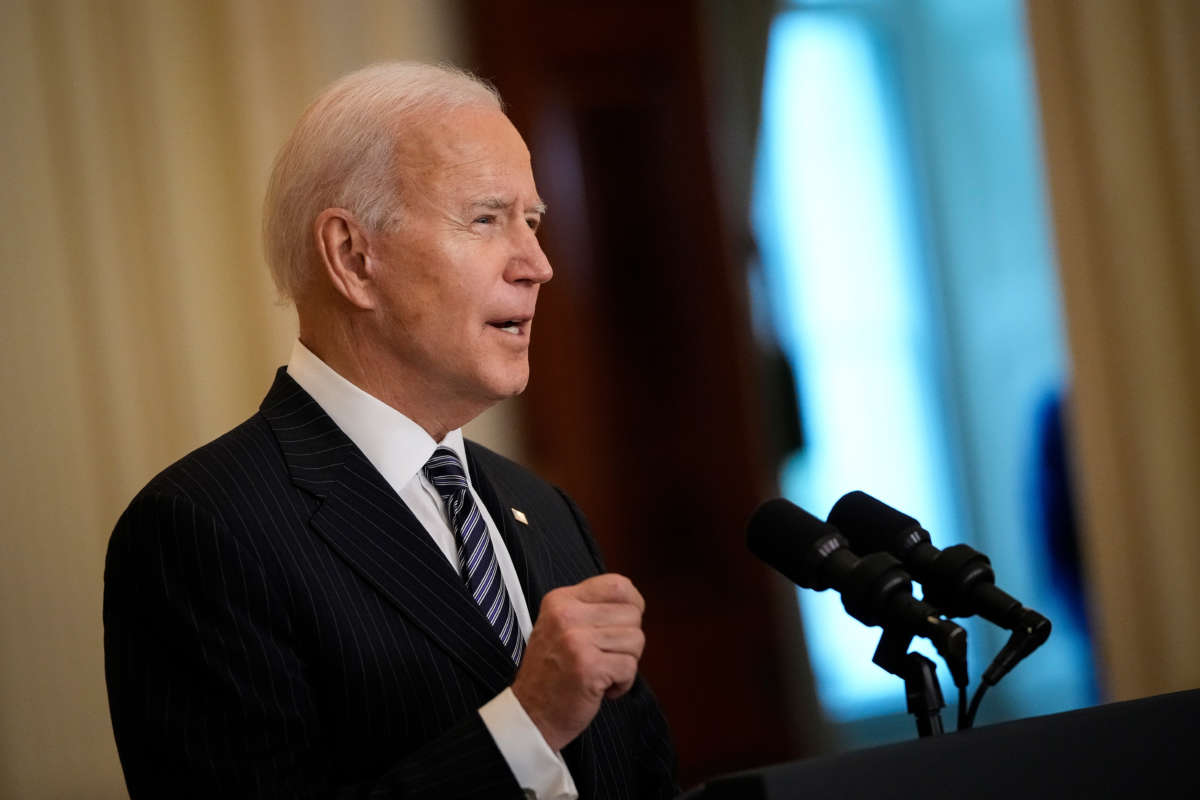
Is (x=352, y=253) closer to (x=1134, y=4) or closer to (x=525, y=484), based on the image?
(x=525, y=484)

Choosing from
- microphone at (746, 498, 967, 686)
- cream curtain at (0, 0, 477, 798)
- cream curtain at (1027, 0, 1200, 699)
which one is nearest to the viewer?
microphone at (746, 498, 967, 686)

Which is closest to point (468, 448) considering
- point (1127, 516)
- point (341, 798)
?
point (341, 798)

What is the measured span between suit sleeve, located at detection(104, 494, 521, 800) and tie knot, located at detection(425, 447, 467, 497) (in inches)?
12.9

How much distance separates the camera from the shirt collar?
5.57 feet

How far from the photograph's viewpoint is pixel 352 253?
1.78 m

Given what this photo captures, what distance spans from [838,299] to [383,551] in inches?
115

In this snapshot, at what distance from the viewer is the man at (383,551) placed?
53.8 inches

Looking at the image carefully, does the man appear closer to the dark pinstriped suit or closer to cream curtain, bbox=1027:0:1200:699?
the dark pinstriped suit

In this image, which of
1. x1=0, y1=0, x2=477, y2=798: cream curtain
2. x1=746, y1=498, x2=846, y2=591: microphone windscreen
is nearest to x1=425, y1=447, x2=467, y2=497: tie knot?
x1=746, y1=498, x2=846, y2=591: microphone windscreen

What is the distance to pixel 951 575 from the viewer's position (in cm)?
129

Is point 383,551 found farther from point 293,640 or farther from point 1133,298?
point 1133,298

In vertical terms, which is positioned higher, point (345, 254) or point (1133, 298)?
point (345, 254)

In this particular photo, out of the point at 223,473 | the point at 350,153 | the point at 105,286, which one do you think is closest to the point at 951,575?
the point at 223,473

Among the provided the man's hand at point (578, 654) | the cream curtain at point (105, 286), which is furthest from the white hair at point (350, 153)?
the cream curtain at point (105, 286)
